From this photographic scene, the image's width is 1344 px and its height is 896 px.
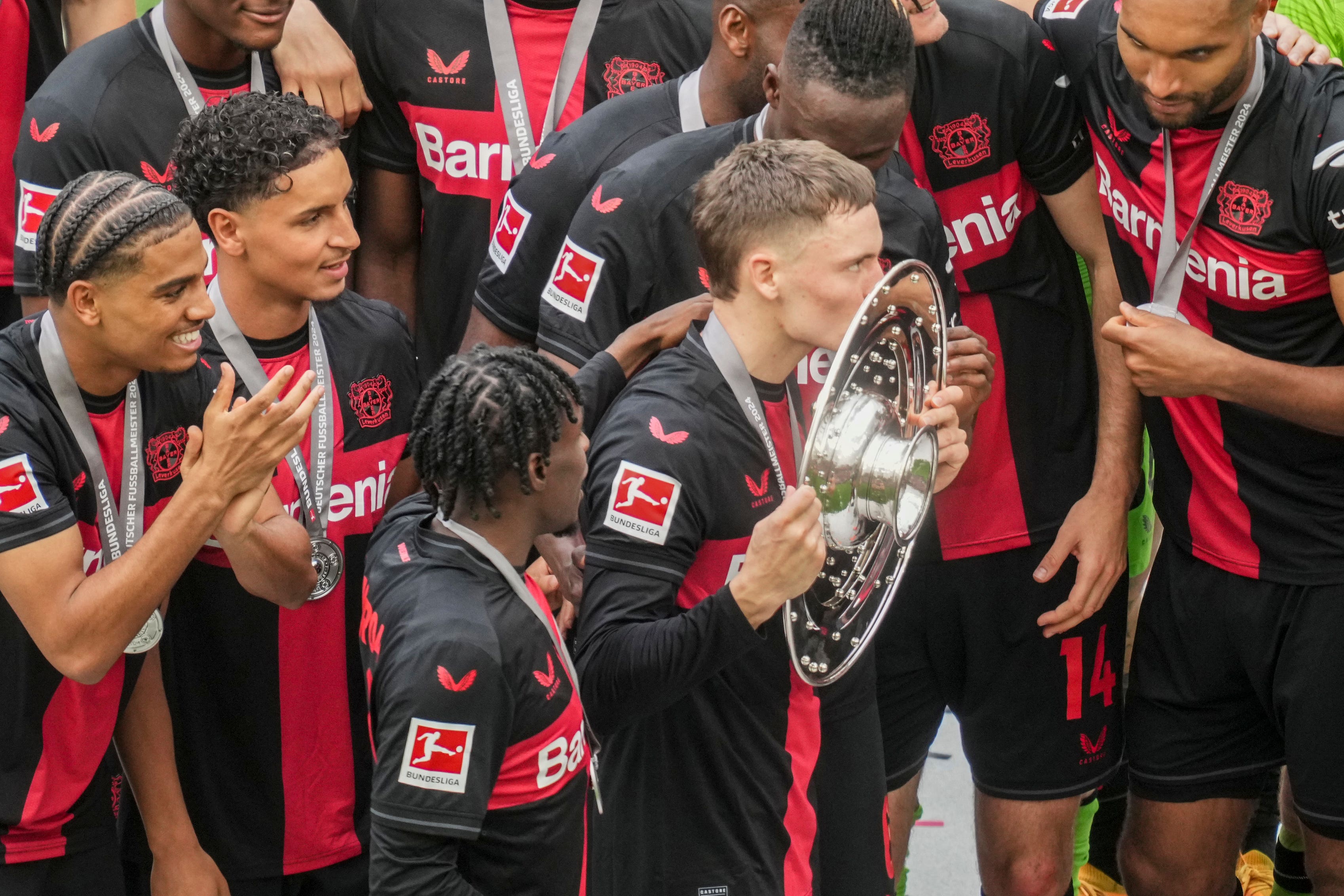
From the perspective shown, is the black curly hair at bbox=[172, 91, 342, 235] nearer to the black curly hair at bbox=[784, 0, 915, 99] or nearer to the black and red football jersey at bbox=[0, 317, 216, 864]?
the black and red football jersey at bbox=[0, 317, 216, 864]

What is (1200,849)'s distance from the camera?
3699 mm

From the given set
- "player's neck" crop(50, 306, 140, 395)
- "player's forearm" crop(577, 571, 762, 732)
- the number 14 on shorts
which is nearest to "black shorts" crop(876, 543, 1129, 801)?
the number 14 on shorts

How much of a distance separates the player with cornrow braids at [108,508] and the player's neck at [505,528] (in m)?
0.46

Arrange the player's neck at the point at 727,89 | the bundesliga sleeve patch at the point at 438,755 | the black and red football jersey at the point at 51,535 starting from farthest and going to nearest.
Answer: the player's neck at the point at 727,89
the black and red football jersey at the point at 51,535
the bundesliga sleeve patch at the point at 438,755

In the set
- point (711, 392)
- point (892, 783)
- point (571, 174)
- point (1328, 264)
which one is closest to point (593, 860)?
point (711, 392)

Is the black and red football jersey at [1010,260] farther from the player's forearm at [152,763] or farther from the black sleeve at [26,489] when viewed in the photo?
the black sleeve at [26,489]

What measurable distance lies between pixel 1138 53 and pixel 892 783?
1.77 metres

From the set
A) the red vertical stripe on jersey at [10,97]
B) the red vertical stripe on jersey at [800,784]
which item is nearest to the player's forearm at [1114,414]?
the red vertical stripe on jersey at [800,784]

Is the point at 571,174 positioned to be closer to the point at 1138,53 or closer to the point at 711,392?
the point at 711,392

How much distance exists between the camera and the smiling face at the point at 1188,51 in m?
2.97

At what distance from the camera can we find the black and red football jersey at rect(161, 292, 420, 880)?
3.16m

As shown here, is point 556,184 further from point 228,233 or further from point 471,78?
point 228,233

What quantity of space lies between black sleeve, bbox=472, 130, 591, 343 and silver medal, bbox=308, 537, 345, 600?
0.67 meters

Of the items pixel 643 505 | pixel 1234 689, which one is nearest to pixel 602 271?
pixel 643 505
